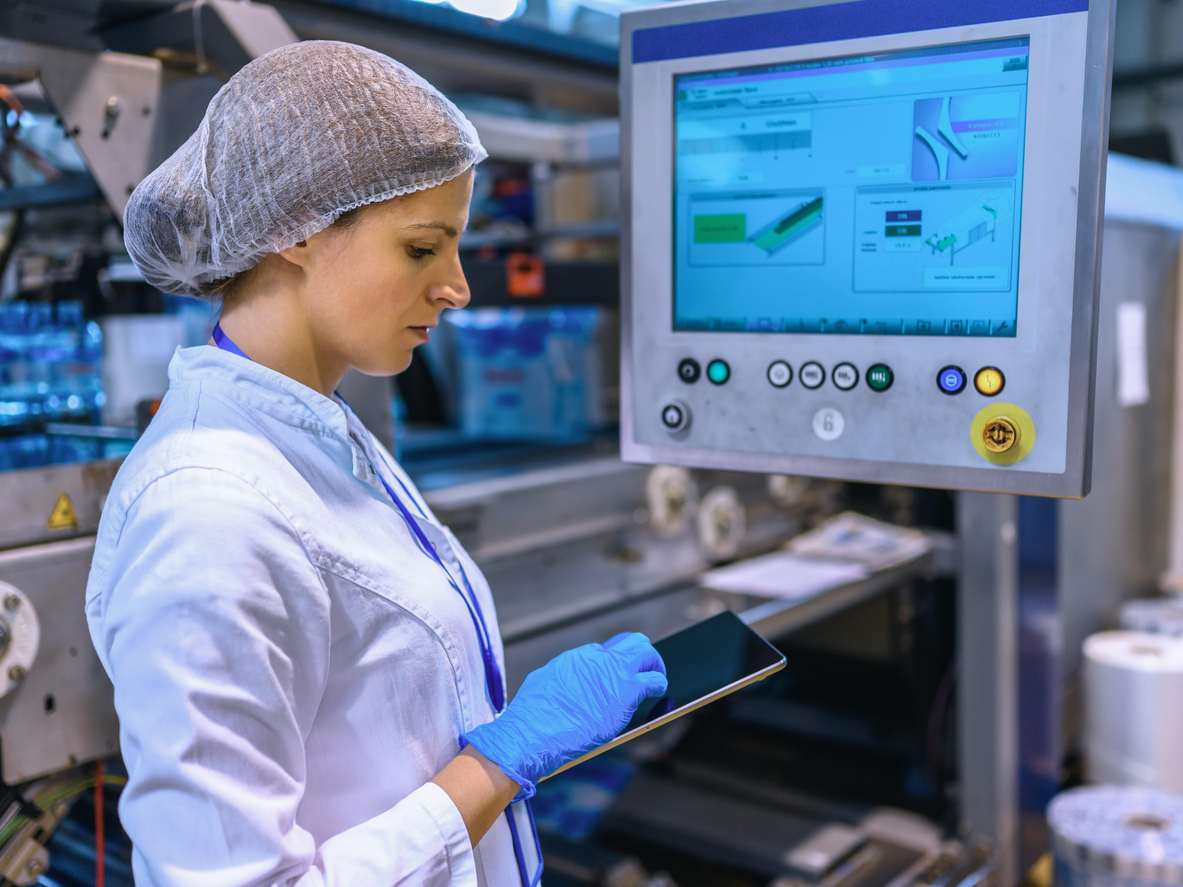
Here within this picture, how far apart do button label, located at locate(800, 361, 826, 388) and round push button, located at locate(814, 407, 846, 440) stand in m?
0.03

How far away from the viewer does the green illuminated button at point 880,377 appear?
1.03m

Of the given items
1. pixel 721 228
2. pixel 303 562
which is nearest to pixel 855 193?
pixel 721 228

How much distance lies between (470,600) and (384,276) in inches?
13.0

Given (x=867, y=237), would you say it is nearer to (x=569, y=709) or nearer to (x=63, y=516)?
(x=569, y=709)

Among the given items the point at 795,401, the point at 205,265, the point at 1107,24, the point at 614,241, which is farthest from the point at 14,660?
the point at 614,241

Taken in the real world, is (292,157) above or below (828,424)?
above

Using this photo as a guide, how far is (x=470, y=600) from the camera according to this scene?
3.22ft

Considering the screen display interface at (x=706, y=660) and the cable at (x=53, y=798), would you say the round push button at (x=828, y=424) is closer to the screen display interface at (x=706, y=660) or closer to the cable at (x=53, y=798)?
the screen display interface at (x=706, y=660)

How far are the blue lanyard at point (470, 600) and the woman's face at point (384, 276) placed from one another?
111mm

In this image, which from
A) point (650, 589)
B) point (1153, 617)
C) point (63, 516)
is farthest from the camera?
point (1153, 617)

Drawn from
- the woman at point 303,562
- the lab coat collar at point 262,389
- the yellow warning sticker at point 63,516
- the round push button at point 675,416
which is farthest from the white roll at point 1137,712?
the yellow warning sticker at point 63,516

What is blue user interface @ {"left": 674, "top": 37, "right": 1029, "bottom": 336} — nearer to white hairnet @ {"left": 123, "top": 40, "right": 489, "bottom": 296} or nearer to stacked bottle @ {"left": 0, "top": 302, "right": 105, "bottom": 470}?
white hairnet @ {"left": 123, "top": 40, "right": 489, "bottom": 296}

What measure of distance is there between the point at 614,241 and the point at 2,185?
1885mm

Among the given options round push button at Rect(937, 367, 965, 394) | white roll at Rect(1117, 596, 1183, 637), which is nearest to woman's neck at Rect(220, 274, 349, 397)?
round push button at Rect(937, 367, 965, 394)
